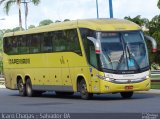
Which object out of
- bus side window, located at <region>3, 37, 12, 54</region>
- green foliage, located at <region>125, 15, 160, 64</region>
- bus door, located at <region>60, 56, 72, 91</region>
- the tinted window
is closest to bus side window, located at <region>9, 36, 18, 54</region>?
bus side window, located at <region>3, 37, 12, 54</region>

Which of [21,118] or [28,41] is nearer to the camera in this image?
[21,118]

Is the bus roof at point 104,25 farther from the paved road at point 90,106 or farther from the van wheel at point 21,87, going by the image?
the van wheel at point 21,87

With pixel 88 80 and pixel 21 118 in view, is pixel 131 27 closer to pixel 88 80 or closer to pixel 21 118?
pixel 88 80

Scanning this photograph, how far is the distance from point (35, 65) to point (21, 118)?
16.9 m

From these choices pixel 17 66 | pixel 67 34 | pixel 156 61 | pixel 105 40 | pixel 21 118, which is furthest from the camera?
pixel 156 61

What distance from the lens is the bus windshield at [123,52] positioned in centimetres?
Answer: 2811

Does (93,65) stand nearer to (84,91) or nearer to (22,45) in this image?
(84,91)

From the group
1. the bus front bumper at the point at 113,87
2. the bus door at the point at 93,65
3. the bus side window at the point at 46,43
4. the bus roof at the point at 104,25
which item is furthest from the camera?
the bus side window at the point at 46,43

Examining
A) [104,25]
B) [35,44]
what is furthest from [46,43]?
[104,25]

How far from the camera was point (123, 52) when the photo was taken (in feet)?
92.8

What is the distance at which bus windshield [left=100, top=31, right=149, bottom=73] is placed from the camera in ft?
92.2

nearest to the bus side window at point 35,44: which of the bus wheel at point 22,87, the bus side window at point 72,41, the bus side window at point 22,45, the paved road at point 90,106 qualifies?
the bus side window at point 22,45

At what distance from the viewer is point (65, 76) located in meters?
31.3

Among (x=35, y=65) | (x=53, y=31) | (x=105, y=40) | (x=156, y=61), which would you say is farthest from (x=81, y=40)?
(x=156, y=61)
